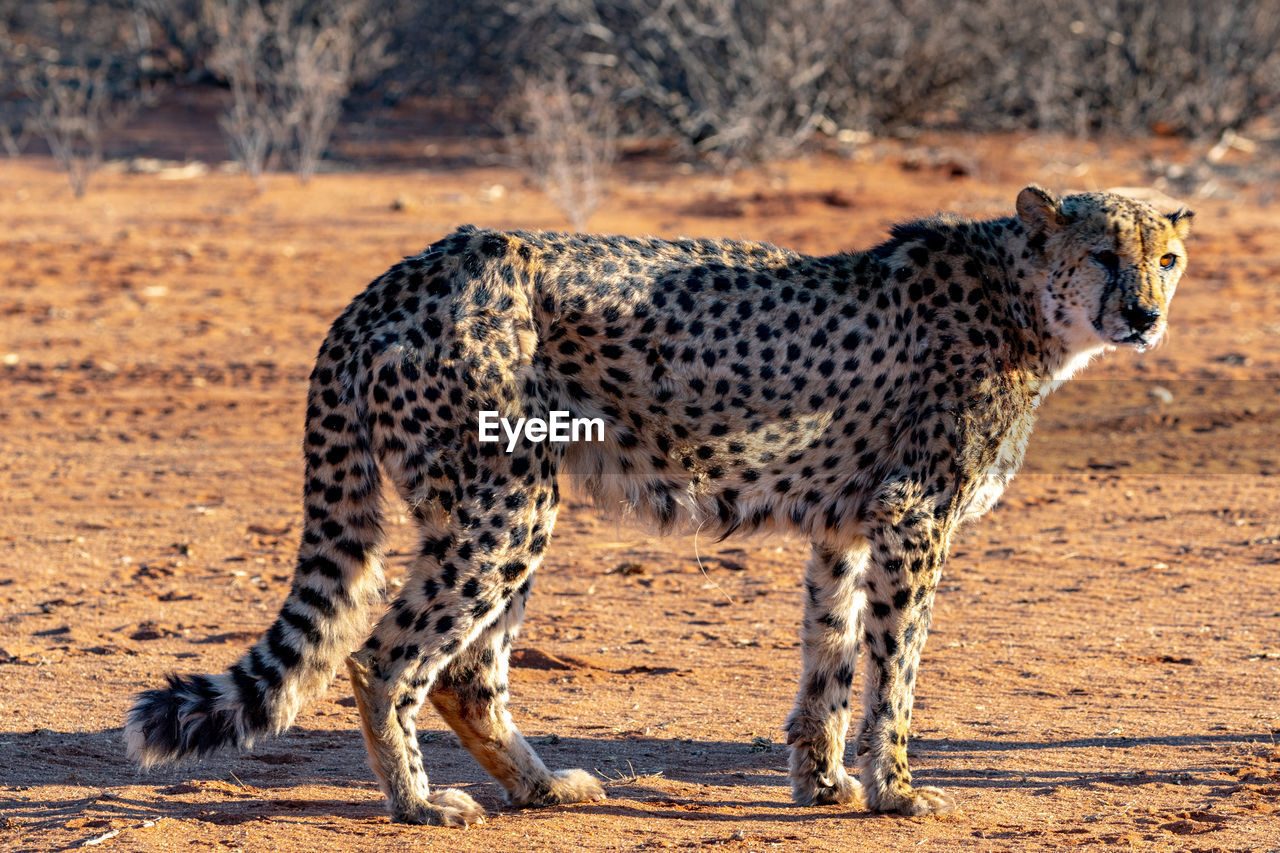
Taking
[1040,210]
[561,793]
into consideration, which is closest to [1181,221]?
[1040,210]

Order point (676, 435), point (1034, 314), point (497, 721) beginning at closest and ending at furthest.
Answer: point (676, 435) → point (497, 721) → point (1034, 314)

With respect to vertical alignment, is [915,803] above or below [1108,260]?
below

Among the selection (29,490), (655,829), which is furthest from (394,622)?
(29,490)

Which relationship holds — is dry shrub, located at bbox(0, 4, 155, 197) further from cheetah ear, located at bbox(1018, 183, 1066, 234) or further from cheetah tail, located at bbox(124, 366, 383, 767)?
cheetah ear, located at bbox(1018, 183, 1066, 234)

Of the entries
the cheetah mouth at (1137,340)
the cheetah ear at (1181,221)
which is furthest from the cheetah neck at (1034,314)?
the cheetah ear at (1181,221)

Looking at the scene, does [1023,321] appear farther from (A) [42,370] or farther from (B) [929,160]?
(B) [929,160]

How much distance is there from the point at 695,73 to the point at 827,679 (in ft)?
49.8

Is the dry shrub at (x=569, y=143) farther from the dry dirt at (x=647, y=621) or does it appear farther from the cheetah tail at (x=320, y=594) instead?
the cheetah tail at (x=320, y=594)

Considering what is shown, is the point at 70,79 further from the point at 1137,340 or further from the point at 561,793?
the point at 1137,340

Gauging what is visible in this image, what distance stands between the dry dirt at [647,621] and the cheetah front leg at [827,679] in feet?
0.49

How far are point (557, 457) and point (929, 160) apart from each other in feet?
51.5

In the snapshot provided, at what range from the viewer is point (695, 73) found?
1898 centimetres

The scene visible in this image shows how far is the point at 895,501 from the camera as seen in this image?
460 cm

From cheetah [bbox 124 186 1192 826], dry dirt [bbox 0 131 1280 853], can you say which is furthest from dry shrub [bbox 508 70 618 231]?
cheetah [bbox 124 186 1192 826]
